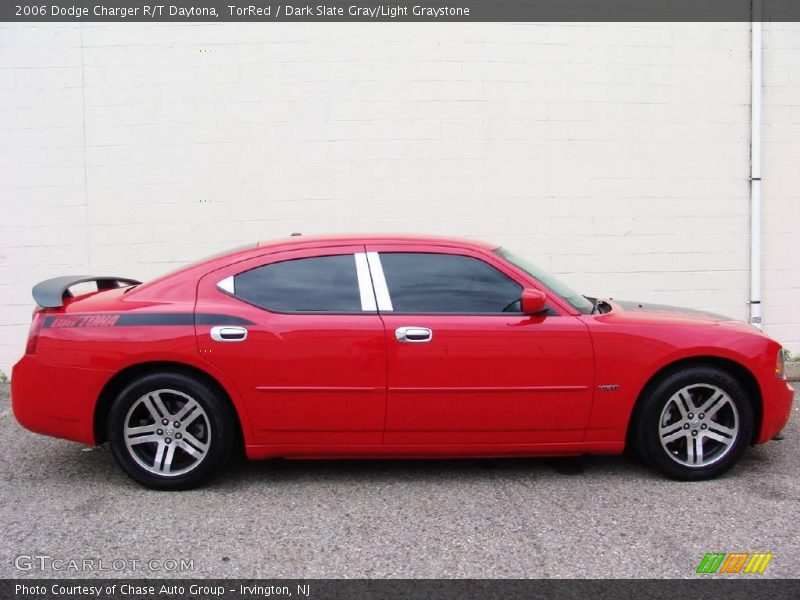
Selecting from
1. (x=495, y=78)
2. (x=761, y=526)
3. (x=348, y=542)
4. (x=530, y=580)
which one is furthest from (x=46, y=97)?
(x=761, y=526)

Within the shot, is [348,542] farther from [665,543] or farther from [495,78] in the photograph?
[495,78]

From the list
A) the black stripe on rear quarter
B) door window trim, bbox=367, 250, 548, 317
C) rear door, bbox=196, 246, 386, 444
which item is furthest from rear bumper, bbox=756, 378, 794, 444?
the black stripe on rear quarter

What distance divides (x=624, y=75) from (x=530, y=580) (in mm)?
5738

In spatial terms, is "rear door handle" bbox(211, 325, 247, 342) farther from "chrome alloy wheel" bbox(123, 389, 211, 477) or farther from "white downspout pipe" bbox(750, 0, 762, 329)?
"white downspout pipe" bbox(750, 0, 762, 329)

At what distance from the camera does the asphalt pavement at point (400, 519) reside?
334 centimetres

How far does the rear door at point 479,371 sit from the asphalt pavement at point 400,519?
14.6 inches

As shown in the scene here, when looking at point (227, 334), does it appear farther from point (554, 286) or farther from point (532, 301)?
point (554, 286)

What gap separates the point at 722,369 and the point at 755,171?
12.9ft

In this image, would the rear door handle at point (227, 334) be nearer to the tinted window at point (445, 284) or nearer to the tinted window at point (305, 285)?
the tinted window at point (305, 285)

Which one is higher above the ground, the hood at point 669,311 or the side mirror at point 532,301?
the side mirror at point 532,301

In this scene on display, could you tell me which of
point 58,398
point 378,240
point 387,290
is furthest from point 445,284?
point 58,398

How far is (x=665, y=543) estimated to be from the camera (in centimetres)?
355

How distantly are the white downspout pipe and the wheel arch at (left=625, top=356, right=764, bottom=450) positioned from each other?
343cm
